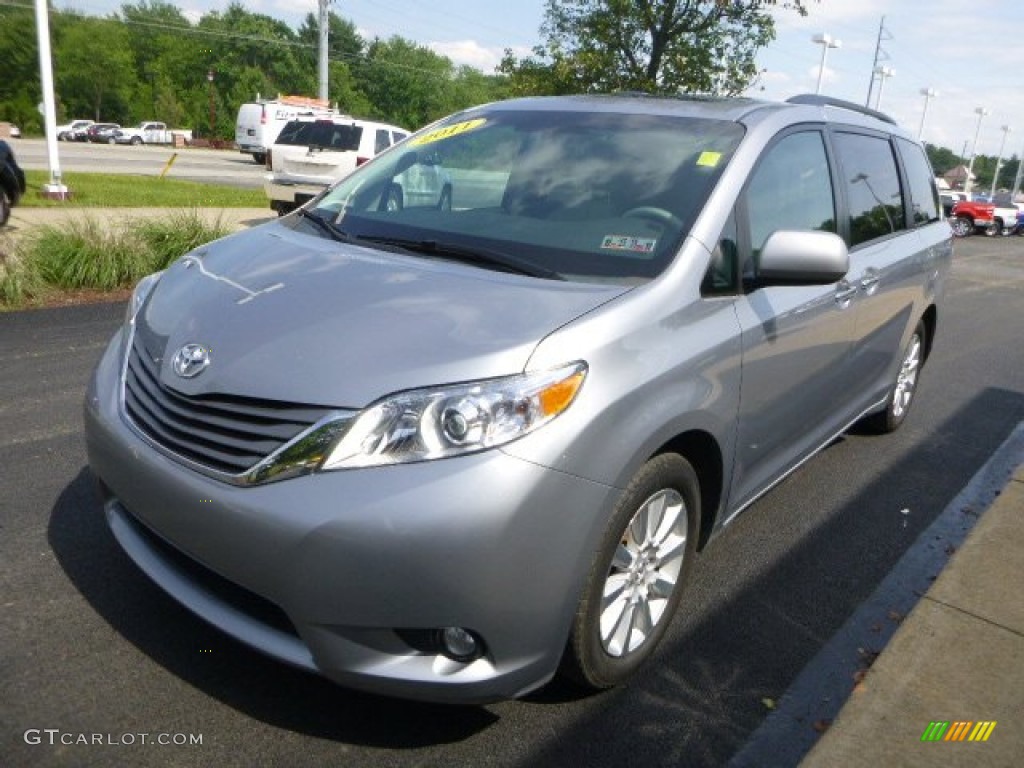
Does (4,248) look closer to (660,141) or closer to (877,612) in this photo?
(660,141)

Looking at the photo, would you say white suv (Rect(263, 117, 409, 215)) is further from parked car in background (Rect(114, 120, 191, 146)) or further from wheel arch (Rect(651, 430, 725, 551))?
parked car in background (Rect(114, 120, 191, 146))

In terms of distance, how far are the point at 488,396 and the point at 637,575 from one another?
2.80ft

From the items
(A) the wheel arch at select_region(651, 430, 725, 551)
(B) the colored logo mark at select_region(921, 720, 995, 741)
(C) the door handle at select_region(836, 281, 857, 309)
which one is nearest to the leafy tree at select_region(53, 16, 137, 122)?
(C) the door handle at select_region(836, 281, 857, 309)

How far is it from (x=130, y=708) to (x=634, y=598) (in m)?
1.50

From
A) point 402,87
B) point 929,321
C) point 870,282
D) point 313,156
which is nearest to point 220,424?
point 870,282

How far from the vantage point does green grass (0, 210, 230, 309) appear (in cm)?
754

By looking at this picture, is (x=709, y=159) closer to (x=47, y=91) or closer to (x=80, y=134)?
(x=47, y=91)

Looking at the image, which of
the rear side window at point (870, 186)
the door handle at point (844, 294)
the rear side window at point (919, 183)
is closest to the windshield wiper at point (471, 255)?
the door handle at point (844, 294)

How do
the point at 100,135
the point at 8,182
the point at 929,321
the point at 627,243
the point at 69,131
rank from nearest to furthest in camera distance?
the point at 627,243 < the point at 929,321 < the point at 8,182 < the point at 69,131 < the point at 100,135

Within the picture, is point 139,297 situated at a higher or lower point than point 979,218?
higher

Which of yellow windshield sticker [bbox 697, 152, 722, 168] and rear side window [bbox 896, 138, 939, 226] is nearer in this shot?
yellow windshield sticker [bbox 697, 152, 722, 168]

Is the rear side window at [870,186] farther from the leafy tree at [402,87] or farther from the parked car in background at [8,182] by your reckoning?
the leafy tree at [402,87]

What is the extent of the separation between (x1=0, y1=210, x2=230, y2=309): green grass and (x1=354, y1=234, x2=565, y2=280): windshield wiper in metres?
5.70

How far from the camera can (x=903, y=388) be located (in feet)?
18.3
